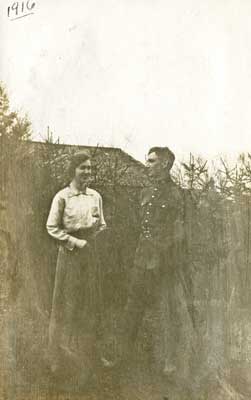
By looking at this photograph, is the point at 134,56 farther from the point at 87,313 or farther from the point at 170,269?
the point at 87,313

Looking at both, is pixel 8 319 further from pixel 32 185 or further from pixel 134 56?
pixel 134 56

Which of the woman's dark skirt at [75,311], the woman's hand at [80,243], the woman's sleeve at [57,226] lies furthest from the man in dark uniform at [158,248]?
the woman's sleeve at [57,226]

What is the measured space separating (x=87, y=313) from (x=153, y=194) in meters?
1.01

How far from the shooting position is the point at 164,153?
441 cm

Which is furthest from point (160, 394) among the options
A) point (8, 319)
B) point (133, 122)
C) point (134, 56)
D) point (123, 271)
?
point (134, 56)

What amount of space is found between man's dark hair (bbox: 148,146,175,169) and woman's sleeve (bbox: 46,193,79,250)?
2.62ft

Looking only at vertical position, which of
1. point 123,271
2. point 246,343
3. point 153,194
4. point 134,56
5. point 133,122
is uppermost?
point 134,56

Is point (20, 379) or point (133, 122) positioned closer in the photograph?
point (20, 379)

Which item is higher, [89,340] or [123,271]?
[123,271]

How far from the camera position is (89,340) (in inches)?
164

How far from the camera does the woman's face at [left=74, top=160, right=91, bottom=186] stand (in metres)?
4.32

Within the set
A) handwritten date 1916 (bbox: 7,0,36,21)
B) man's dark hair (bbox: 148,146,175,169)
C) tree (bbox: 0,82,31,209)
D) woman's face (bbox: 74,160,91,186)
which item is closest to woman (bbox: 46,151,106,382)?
woman's face (bbox: 74,160,91,186)

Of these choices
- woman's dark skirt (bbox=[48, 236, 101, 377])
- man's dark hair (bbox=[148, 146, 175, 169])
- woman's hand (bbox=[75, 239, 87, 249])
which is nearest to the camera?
woman's dark skirt (bbox=[48, 236, 101, 377])

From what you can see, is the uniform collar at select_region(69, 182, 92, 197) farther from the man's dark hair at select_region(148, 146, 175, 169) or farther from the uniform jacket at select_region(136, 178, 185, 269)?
the man's dark hair at select_region(148, 146, 175, 169)
